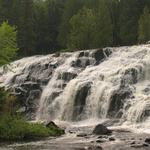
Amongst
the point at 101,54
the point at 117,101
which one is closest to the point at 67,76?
the point at 101,54

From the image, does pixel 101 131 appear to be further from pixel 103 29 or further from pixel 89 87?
pixel 103 29

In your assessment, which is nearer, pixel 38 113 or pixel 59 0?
pixel 38 113

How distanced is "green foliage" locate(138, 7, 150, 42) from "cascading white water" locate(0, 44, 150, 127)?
57.8 ft

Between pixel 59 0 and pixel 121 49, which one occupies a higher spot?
pixel 59 0

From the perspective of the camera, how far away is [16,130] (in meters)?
40.7

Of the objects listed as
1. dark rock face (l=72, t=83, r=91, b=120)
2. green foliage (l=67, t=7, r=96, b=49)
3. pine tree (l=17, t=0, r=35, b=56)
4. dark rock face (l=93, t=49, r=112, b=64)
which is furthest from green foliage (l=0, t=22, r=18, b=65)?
pine tree (l=17, t=0, r=35, b=56)

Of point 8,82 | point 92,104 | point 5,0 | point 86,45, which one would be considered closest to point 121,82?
point 92,104

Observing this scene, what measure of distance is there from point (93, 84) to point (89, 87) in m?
0.57

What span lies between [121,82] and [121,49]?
12954 mm

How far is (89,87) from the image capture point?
2219 inches

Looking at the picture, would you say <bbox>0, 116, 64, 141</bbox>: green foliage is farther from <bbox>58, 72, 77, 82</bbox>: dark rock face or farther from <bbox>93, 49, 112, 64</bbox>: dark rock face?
<bbox>93, 49, 112, 64</bbox>: dark rock face

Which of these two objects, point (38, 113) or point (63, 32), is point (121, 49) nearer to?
point (38, 113)

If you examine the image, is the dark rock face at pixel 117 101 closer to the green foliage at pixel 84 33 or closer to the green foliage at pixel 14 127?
the green foliage at pixel 14 127

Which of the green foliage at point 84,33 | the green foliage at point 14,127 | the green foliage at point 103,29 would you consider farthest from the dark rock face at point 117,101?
the green foliage at point 84,33
